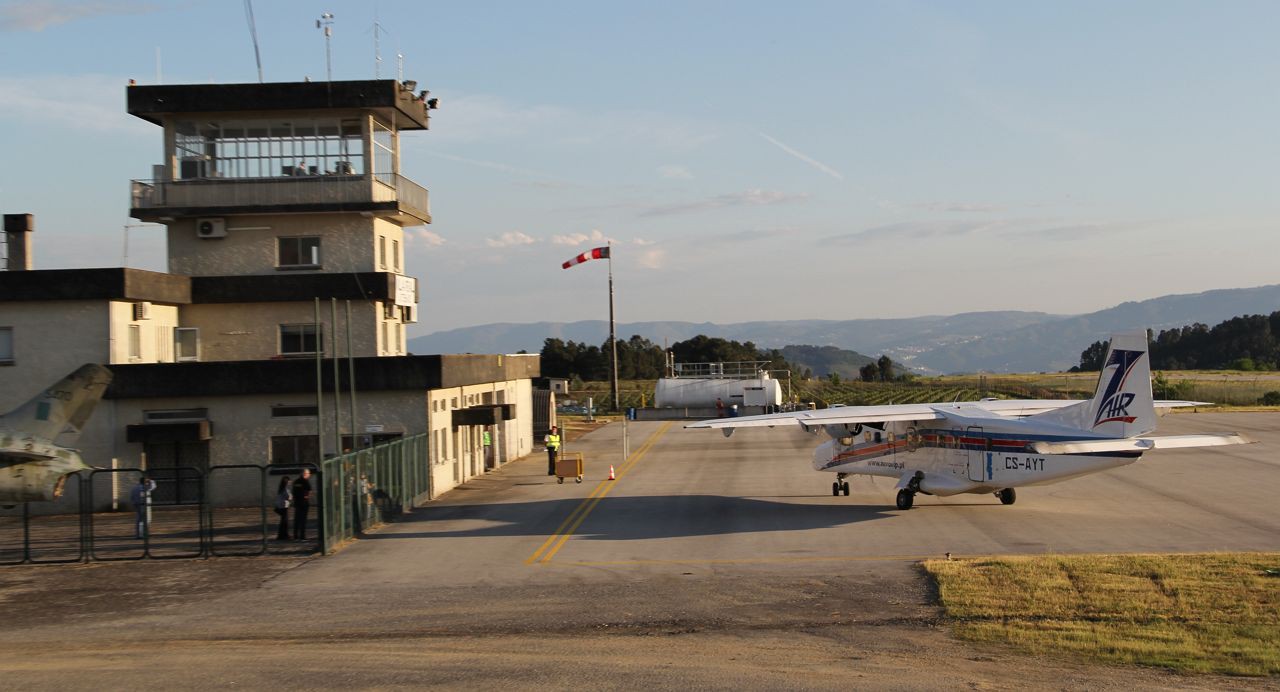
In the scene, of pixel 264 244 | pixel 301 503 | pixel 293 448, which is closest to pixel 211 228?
pixel 264 244

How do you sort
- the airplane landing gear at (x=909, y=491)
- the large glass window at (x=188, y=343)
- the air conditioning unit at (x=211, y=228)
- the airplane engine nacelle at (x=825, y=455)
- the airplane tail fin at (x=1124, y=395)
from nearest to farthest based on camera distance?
1. the airplane tail fin at (x=1124, y=395)
2. the airplane landing gear at (x=909, y=491)
3. the airplane engine nacelle at (x=825, y=455)
4. the large glass window at (x=188, y=343)
5. the air conditioning unit at (x=211, y=228)

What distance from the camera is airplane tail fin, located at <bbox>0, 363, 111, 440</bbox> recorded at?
76.6 ft

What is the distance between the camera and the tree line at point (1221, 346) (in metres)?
166

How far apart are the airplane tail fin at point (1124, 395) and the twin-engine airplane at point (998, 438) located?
0.07ft

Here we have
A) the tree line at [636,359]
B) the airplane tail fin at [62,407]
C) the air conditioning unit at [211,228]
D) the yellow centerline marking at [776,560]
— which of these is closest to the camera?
the yellow centerline marking at [776,560]

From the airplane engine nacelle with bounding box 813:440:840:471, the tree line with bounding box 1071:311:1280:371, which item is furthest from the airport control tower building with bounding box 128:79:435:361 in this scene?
the tree line with bounding box 1071:311:1280:371

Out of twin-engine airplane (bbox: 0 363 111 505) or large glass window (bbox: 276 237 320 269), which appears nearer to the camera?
twin-engine airplane (bbox: 0 363 111 505)

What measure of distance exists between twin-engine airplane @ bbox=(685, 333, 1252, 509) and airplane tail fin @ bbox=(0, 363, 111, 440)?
1337 centimetres

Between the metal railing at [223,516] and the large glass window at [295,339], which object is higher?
the large glass window at [295,339]

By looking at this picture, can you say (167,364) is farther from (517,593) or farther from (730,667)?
(730,667)

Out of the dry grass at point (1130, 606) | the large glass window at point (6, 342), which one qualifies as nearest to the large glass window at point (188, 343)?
the large glass window at point (6, 342)

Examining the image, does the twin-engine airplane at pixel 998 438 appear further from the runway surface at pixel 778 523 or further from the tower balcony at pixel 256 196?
the tower balcony at pixel 256 196

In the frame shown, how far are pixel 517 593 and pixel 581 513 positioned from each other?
1030 centimetres

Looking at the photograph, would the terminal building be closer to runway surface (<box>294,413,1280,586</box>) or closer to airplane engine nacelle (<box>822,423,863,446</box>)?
runway surface (<box>294,413,1280,586</box>)
